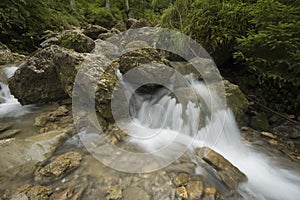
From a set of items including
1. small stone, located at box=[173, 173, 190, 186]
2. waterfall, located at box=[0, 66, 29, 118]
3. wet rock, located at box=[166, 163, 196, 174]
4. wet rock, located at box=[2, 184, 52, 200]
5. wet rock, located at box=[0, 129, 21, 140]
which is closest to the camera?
wet rock, located at box=[2, 184, 52, 200]

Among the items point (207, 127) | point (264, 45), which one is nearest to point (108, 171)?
point (207, 127)

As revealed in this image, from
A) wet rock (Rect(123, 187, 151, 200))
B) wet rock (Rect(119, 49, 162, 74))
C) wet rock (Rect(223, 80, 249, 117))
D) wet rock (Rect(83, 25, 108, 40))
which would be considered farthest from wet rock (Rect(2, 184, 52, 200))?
wet rock (Rect(83, 25, 108, 40))

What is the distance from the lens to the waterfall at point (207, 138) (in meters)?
2.81

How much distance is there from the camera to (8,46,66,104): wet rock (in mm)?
4461

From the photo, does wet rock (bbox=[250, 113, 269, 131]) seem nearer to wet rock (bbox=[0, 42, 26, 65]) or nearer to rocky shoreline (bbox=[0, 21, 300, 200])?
rocky shoreline (bbox=[0, 21, 300, 200])

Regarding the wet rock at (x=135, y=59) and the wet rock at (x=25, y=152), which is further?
the wet rock at (x=135, y=59)

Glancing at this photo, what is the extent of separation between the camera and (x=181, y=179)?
8.54 ft

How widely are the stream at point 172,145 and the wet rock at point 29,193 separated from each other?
0.34ft

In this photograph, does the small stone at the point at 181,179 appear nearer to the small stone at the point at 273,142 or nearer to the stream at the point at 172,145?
the stream at the point at 172,145

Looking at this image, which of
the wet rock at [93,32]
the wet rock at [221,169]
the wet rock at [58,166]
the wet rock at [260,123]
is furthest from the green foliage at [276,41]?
the wet rock at [93,32]

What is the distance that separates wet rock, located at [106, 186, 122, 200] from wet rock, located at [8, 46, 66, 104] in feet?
9.74

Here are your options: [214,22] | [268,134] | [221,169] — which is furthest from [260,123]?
[214,22]

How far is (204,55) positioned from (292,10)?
2138 mm

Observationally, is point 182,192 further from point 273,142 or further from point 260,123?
point 260,123
